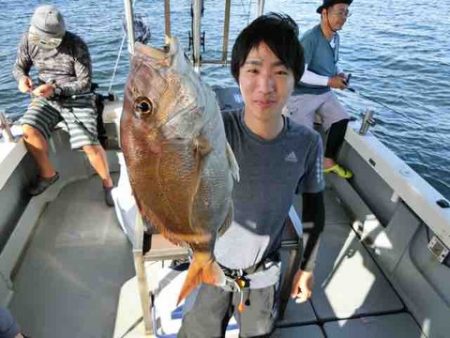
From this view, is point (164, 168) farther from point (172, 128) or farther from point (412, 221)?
point (412, 221)

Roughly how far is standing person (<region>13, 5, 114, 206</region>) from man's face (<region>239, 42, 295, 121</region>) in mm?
2367

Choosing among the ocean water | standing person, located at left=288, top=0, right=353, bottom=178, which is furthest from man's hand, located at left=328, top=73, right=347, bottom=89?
the ocean water

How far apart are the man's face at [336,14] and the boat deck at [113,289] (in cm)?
173

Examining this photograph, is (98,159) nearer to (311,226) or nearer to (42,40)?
(42,40)

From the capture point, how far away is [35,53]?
326 centimetres

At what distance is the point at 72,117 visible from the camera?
130 inches

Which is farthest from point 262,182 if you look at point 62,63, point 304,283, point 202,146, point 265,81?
point 62,63

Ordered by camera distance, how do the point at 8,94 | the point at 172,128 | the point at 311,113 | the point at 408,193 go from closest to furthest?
the point at 172,128 < the point at 408,193 < the point at 311,113 < the point at 8,94

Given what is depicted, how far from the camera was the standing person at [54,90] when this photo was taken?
10.3ft

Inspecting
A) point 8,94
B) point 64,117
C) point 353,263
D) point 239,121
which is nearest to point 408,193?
point 353,263

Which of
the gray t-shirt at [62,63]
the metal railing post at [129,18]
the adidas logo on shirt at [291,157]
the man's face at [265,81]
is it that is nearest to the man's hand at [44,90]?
the gray t-shirt at [62,63]

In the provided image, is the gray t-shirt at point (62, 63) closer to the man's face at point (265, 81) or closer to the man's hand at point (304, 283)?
the man's face at point (265, 81)

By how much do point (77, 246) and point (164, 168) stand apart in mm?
2430

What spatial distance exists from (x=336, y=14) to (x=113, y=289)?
2861 mm
